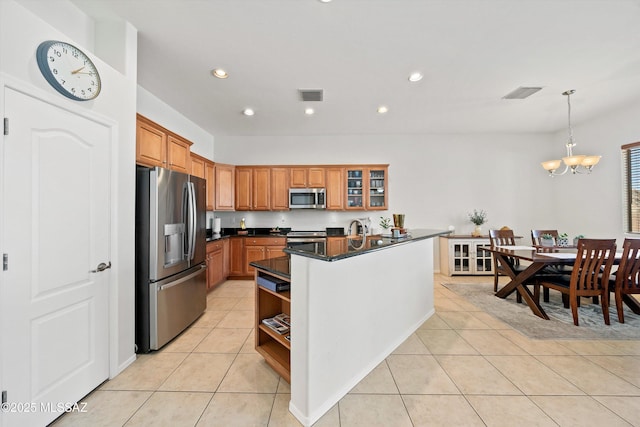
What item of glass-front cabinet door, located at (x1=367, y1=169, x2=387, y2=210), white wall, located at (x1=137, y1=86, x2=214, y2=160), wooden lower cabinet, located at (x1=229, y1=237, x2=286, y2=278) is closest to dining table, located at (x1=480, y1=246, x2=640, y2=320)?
glass-front cabinet door, located at (x1=367, y1=169, x2=387, y2=210)

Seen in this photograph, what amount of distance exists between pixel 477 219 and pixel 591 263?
2.43 m

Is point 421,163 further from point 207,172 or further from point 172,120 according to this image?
point 172,120

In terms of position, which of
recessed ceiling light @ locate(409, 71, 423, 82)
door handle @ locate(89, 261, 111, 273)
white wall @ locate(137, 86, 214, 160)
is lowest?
door handle @ locate(89, 261, 111, 273)

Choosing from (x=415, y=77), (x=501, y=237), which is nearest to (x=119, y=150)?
(x=415, y=77)

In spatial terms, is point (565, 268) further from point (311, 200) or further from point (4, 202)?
point (4, 202)

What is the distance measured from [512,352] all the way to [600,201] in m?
4.15

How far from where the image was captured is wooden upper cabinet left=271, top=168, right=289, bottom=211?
16.9 ft

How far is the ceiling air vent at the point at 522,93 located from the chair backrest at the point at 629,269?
2.17m

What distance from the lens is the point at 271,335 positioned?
6.56 ft

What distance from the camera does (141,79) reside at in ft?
10.3

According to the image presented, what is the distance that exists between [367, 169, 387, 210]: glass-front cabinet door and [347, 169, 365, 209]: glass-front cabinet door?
191 mm

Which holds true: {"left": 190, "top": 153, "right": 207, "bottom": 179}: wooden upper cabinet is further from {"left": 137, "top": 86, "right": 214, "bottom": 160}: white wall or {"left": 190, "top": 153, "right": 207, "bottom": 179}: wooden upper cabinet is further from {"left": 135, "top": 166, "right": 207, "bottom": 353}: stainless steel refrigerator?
{"left": 135, "top": 166, "right": 207, "bottom": 353}: stainless steel refrigerator

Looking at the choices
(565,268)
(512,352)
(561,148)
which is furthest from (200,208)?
(561,148)

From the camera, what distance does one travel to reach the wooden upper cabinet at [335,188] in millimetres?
5172
